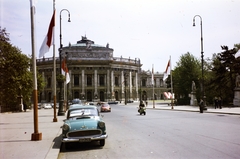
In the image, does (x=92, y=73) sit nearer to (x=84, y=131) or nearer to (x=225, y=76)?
(x=225, y=76)

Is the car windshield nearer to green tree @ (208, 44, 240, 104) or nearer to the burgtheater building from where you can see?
green tree @ (208, 44, 240, 104)

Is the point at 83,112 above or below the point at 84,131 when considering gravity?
above

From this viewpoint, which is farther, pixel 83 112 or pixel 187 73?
pixel 187 73

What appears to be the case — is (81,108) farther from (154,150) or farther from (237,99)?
(237,99)

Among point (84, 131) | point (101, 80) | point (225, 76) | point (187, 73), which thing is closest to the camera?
point (84, 131)

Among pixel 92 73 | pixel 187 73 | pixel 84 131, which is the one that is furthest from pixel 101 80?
pixel 84 131

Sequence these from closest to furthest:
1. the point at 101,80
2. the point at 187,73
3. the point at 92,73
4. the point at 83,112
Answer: the point at 83,112 < the point at 187,73 < the point at 92,73 < the point at 101,80

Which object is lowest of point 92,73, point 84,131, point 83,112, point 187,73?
point 84,131

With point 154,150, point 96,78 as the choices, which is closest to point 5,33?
point 154,150

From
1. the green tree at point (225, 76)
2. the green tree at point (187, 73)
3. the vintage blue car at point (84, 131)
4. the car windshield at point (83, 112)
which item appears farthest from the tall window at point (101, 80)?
the vintage blue car at point (84, 131)

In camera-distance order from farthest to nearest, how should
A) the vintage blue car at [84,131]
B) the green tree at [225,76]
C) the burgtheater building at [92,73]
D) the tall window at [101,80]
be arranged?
the tall window at [101,80]
the burgtheater building at [92,73]
the green tree at [225,76]
the vintage blue car at [84,131]

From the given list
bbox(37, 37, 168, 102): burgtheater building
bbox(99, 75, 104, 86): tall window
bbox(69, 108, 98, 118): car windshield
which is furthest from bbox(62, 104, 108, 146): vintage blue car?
bbox(99, 75, 104, 86): tall window

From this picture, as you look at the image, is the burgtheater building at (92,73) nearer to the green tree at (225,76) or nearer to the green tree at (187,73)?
the green tree at (187,73)

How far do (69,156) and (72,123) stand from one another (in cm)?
171
